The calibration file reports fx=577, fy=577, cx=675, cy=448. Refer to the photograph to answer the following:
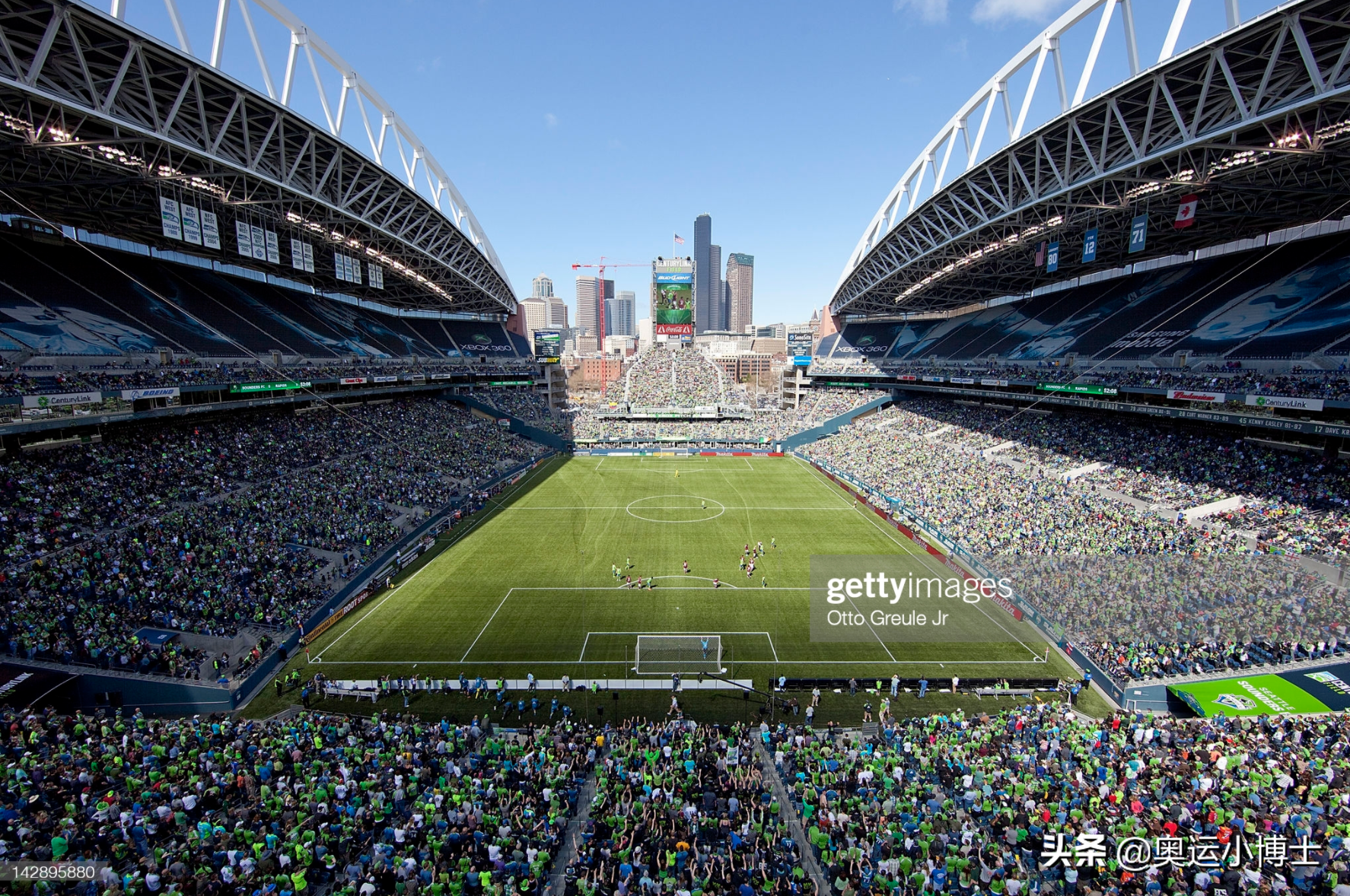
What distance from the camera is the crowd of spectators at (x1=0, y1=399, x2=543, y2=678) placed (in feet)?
56.7

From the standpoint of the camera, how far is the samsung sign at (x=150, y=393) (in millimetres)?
25062

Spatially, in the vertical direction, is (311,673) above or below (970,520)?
below

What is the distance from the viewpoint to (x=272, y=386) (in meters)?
33.3

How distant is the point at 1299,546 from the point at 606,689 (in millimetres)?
24069

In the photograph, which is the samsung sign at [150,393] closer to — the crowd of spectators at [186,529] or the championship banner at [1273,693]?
the crowd of spectators at [186,529]

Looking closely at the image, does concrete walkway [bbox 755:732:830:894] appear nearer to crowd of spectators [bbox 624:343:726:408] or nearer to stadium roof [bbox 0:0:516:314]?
stadium roof [bbox 0:0:516:314]

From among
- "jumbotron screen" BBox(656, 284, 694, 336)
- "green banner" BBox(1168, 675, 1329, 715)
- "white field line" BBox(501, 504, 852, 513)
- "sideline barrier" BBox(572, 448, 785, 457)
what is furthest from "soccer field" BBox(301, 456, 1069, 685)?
"jumbotron screen" BBox(656, 284, 694, 336)

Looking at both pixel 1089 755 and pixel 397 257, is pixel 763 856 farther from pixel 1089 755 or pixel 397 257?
pixel 397 257

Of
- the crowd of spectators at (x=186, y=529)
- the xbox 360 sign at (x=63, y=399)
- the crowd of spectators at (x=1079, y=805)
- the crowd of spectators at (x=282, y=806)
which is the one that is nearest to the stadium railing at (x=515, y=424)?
the crowd of spectators at (x=186, y=529)

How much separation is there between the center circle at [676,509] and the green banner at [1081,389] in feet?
72.8

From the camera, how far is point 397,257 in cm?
4278

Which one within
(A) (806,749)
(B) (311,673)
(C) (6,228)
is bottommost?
(B) (311,673)

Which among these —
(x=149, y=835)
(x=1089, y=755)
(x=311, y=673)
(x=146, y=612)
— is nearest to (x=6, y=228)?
(x=146, y=612)

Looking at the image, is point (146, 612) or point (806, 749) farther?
point (146, 612)
